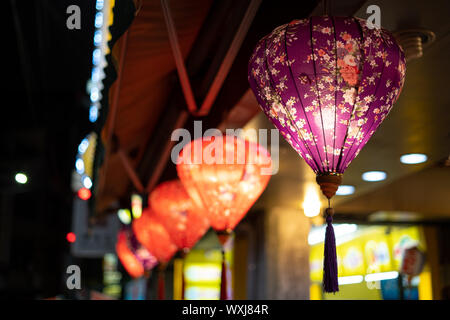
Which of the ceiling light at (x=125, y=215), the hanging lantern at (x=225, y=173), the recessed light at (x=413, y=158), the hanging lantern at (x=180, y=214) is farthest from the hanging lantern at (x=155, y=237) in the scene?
the recessed light at (x=413, y=158)

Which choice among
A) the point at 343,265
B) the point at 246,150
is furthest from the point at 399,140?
the point at 343,265

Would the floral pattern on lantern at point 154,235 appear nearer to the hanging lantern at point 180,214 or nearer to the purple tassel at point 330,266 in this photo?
the hanging lantern at point 180,214

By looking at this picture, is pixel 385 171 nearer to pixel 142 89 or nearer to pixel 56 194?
pixel 142 89

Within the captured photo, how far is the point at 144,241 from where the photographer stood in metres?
7.80

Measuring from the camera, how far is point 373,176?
7.06 meters

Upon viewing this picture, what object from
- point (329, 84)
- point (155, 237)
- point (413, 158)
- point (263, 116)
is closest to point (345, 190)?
point (413, 158)

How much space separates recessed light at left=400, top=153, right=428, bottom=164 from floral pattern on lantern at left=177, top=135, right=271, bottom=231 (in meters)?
2.28

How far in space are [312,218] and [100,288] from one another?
866 inches

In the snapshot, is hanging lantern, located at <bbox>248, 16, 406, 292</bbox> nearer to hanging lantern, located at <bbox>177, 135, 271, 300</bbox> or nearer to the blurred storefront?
hanging lantern, located at <bbox>177, 135, 271, 300</bbox>

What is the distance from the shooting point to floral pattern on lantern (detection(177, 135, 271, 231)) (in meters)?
4.38

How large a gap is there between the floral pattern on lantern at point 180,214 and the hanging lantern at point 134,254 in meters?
3.34

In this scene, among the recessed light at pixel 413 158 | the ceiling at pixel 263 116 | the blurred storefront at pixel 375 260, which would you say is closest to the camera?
the ceiling at pixel 263 116

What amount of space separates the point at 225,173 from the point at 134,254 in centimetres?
591

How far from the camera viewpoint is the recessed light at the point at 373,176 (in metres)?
6.88
